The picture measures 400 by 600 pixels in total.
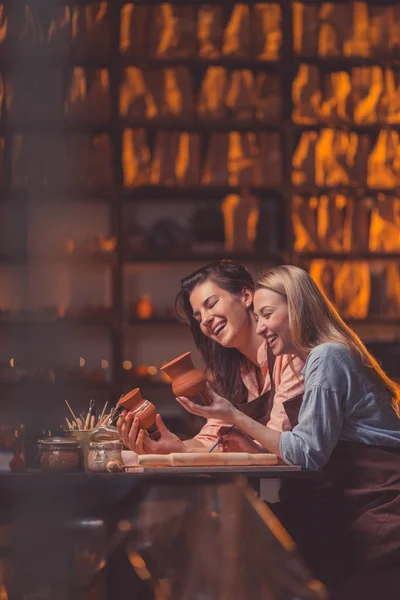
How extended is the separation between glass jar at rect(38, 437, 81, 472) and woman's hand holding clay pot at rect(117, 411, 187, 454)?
17 cm

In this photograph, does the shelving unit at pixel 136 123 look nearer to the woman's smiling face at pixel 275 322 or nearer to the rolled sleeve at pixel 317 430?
the woman's smiling face at pixel 275 322

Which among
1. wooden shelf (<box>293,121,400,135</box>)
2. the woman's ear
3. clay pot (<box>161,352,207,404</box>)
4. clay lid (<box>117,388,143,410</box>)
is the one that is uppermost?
wooden shelf (<box>293,121,400,135</box>)

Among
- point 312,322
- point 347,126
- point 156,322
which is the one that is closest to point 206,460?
point 312,322

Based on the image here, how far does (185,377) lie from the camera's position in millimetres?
2215

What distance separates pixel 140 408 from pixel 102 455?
0.18 m

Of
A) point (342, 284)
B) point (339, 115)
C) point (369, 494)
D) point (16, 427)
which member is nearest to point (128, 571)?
point (369, 494)

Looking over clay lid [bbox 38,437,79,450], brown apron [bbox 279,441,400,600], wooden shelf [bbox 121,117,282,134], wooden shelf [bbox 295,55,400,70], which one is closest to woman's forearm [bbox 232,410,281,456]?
brown apron [bbox 279,441,400,600]

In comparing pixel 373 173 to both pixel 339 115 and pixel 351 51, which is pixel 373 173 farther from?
pixel 351 51

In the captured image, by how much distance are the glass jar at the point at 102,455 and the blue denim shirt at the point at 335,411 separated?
0.41m

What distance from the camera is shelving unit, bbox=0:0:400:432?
4.23 m

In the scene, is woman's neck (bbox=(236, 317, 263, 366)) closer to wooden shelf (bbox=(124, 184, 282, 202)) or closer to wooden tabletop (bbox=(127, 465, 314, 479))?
wooden tabletop (bbox=(127, 465, 314, 479))

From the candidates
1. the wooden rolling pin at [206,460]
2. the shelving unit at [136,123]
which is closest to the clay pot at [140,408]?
the wooden rolling pin at [206,460]

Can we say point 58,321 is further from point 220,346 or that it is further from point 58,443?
point 58,443

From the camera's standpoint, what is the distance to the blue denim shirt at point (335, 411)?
207cm
